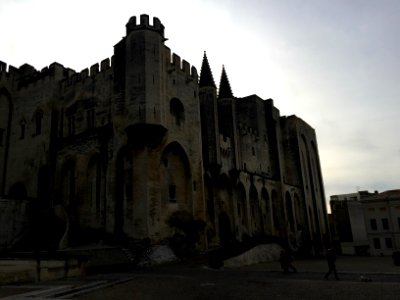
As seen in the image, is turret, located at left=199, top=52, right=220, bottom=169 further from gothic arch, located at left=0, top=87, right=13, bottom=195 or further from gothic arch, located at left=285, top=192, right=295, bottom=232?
gothic arch, located at left=0, top=87, right=13, bottom=195

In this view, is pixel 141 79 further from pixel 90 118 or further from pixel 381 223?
pixel 381 223

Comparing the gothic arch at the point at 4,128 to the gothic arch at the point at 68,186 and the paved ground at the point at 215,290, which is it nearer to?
the gothic arch at the point at 68,186

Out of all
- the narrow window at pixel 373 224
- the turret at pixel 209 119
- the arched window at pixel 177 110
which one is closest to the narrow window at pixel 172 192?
the arched window at pixel 177 110

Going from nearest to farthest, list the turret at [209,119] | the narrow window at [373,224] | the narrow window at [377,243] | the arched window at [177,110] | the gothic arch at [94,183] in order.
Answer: the gothic arch at [94,183] < the arched window at [177,110] < the turret at [209,119] < the narrow window at [377,243] < the narrow window at [373,224]

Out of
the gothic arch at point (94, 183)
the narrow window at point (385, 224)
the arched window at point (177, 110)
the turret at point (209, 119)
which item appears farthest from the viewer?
the narrow window at point (385, 224)

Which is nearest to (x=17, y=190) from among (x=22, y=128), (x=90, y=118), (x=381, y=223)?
(x=22, y=128)

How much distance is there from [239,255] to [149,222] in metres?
5.76

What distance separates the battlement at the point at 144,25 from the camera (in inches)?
900

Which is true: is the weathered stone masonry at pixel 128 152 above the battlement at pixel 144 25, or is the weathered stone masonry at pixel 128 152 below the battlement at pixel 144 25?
below

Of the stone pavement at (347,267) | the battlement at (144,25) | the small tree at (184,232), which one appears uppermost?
the battlement at (144,25)

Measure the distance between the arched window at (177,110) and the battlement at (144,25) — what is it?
4421 mm

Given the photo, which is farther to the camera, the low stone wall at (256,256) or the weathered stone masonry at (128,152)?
the weathered stone masonry at (128,152)

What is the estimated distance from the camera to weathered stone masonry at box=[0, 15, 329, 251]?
2123cm

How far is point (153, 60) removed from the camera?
2228 cm
